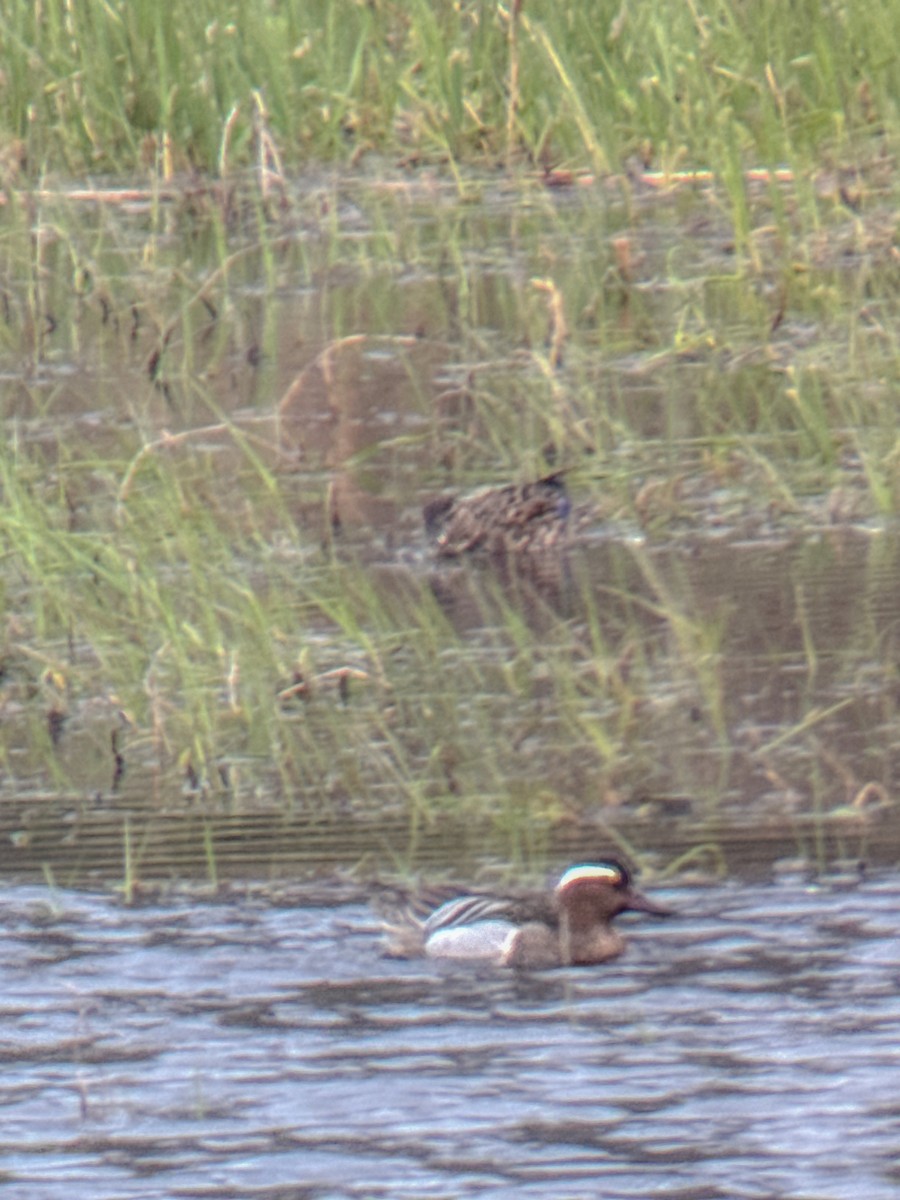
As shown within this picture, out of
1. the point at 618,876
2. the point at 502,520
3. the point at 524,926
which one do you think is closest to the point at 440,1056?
the point at 524,926

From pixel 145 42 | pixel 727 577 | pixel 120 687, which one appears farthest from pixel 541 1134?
pixel 145 42

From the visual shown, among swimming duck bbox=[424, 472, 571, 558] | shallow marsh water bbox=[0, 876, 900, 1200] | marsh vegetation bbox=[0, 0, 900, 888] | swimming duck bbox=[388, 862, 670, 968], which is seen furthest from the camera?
swimming duck bbox=[424, 472, 571, 558]

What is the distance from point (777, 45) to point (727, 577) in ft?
12.3

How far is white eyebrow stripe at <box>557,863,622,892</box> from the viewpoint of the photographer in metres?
6.36

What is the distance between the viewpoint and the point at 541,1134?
208 inches

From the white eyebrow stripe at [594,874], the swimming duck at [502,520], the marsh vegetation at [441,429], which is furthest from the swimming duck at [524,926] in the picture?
the swimming duck at [502,520]

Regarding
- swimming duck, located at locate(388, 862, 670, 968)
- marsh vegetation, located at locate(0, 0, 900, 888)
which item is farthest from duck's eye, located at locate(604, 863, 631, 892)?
marsh vegetation, located at locate(0, 0, 900, 888)

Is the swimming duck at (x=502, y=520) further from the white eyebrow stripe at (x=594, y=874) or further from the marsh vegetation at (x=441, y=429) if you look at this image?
the white eyebrow stripe at (x=594, y=874)

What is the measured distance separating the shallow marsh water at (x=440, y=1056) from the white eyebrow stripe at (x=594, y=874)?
0.16 m

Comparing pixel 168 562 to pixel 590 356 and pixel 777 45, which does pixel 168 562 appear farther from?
pixel 777 45

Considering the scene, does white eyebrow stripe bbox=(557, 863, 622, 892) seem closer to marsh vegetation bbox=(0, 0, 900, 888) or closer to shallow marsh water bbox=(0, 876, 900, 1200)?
shallow marsh water bbox=(0, 876, 900, 1200)

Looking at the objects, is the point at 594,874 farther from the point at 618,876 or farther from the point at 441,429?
the point at 441,429

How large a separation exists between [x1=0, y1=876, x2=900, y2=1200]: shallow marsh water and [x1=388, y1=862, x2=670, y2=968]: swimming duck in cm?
4

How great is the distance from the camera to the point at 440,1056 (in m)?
5.71
